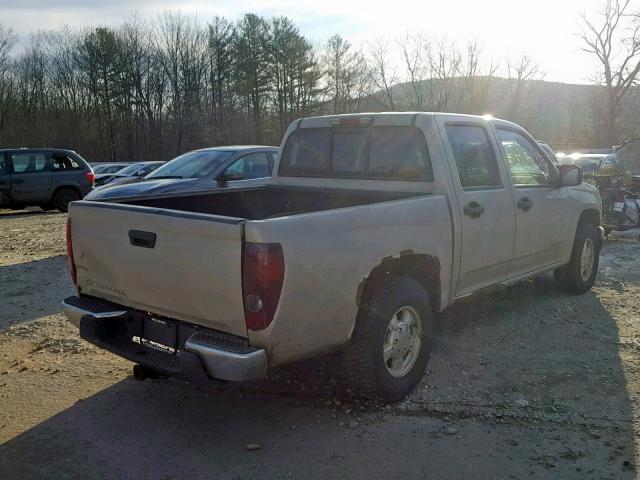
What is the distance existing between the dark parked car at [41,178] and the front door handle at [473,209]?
46.8ft

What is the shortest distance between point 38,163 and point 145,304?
1443 centimetres

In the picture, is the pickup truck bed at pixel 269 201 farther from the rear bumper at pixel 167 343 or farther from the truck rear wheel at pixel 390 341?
the rear bumper at pixel 167 343

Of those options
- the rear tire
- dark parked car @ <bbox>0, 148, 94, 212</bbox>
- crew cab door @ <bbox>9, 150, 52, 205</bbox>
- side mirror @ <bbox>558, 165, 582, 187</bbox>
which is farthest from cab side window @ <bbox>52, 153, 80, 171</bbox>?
side mirror @ <bbox>558, 165, 582, 187</bbox>

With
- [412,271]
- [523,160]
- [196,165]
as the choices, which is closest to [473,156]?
[523,160]

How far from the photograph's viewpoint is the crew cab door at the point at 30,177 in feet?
53.1

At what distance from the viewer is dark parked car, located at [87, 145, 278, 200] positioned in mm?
8898

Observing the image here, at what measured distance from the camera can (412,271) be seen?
431 cm

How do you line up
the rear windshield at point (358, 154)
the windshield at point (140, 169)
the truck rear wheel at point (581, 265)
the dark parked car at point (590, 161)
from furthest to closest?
1. the windshield at point (140, 169)
2. the dark parked car at point (590, 161)
3. the truck rear wheel at point (581, 265)
4. the rear windshield at point (358, 154)

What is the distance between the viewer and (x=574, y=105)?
5031 centimetres

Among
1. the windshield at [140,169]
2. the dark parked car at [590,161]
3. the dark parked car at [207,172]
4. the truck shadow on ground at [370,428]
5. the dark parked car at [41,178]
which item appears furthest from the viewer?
the windshield at [140,169]

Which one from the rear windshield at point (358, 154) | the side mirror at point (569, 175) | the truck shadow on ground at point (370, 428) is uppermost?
the rear windshield at point (358, 154)

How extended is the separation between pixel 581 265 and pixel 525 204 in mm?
1649

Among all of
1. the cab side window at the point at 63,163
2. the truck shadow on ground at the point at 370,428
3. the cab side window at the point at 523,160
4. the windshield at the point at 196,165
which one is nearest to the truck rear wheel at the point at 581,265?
the cab side window at the point at 523,160

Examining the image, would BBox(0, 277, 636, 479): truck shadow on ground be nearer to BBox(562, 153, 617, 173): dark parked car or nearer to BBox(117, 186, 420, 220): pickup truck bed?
BBox(117, 186, 420, 220): pickup truck bed
